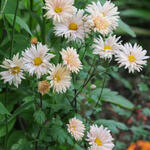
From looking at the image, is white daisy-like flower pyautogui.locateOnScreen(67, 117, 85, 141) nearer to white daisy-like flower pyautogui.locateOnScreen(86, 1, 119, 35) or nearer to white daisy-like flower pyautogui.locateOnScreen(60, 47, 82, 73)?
white daisy-like flower pyautogui.locateOnScreen(60, 47, 82, 73)

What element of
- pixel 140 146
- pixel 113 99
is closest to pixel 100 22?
pixel 113 99

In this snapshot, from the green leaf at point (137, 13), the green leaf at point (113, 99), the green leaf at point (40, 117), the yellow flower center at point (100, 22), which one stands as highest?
the green leaf at point (137, 13)

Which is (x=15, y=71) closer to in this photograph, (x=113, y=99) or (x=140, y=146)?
(x=113, y=99)

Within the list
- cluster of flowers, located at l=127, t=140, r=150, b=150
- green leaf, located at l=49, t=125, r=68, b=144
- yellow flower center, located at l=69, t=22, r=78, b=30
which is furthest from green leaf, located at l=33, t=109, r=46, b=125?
cluster of flowers, located at l=127, t=140, r=150, b=150

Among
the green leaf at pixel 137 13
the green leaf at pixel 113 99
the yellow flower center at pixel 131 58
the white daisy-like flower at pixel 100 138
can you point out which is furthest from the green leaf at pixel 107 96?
the green leaf at pixel 137 13

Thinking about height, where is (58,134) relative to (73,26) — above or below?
below

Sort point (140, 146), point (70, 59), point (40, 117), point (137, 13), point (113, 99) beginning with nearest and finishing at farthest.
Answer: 1. point (70, 59)
2. point (40, 117)
3. point (113, 99)
4. point (140, 146)
5. point (137, 13)

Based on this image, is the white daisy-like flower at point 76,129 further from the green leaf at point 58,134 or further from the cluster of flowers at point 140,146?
the cluster of flowers at point 140,146

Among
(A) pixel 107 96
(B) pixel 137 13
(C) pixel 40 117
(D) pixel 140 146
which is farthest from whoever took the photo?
(B) pixel 137 13
